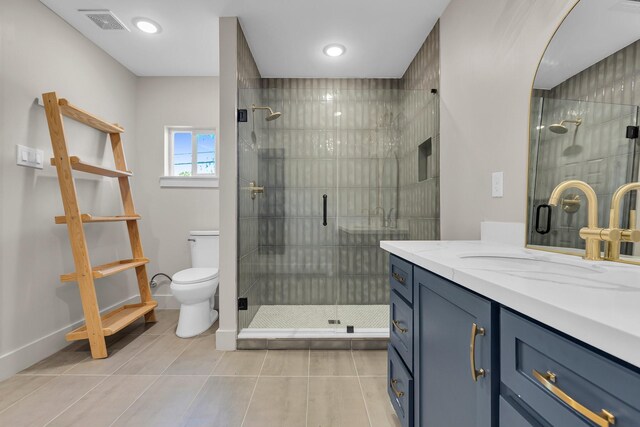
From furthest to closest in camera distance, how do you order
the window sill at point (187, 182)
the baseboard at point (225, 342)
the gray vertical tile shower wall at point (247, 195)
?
1. the window sill at point (187, 182)
2. the gray vertical tile shower wall at point (247, 195)
3. the baseboard at point (225, 342)

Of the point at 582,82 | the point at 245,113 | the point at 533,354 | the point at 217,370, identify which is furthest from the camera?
the point at 245,113

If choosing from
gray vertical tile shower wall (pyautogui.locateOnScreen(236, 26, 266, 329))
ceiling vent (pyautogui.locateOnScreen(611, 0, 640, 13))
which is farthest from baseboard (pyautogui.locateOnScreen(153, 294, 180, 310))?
ceiling vent (pyautogui.locateOnScreen(611, 0, 640, 13))

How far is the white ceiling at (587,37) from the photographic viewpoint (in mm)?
885

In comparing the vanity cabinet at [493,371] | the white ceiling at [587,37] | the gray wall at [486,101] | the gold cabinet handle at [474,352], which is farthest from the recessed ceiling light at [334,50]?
the gold cabinet handle at [474,352]

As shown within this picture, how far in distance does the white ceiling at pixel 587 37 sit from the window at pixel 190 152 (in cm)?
265

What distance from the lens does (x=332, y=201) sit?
2482mm

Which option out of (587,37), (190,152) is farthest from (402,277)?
(190,152)

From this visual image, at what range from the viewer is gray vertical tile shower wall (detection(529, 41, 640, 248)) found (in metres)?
0.88

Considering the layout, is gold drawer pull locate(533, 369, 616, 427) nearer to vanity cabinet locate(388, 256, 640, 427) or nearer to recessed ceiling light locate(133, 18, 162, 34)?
vanity cabinet locate(388, 256, 640, 427)

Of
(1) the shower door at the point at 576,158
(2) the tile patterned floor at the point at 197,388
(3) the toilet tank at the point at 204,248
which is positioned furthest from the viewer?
(3) the toilet tank at the point at 204,248

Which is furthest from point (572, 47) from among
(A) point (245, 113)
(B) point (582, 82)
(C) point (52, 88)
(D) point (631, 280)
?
(C) point (52, 88)

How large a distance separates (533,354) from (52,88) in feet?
9.67

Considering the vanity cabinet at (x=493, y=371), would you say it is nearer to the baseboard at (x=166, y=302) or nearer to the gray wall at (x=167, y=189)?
the gray wall at (x=167, y=189)

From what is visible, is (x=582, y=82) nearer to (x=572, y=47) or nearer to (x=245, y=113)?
(x=572, y=47)
